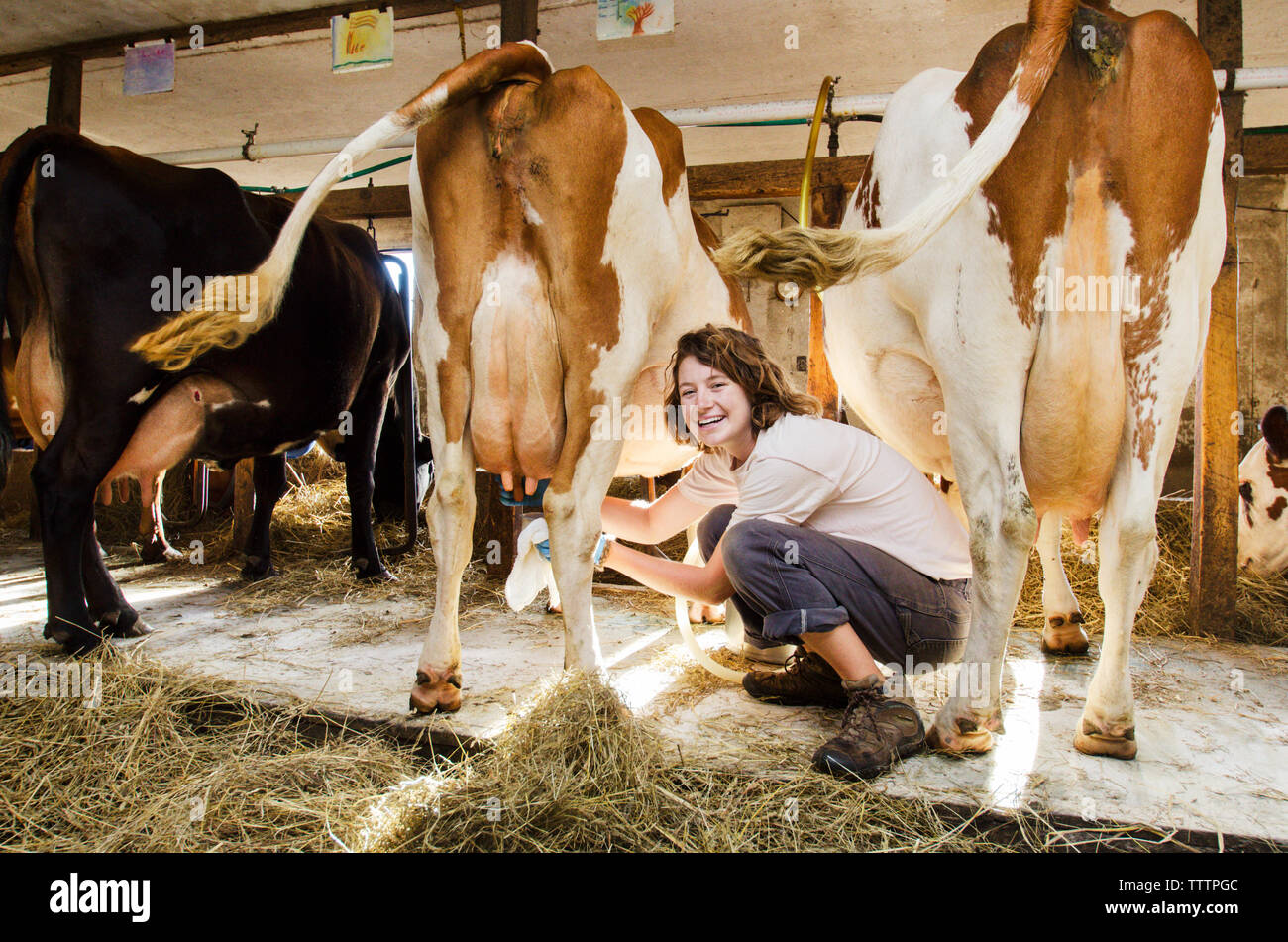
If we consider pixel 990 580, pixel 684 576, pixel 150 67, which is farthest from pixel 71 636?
pixel 150 67

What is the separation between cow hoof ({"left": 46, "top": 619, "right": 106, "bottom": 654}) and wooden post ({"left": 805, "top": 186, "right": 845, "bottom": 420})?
300 centimetres

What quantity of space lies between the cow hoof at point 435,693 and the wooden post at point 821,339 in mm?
2180

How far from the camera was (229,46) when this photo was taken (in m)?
4.96

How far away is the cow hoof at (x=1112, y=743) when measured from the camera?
202 centimetres

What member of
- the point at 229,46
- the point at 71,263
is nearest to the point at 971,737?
the point at 71,263

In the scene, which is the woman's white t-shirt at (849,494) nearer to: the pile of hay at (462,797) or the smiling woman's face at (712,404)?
the smiling woman's face at (712,404)

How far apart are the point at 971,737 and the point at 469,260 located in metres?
1.85

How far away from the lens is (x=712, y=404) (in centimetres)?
232

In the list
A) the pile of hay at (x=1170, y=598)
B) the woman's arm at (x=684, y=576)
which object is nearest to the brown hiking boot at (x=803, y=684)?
the woman's arm at (x=684, y=576)

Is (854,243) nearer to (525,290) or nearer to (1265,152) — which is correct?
(525,290)

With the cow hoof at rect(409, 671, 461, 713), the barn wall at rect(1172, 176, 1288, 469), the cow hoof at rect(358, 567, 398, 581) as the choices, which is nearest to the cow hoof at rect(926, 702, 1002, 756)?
the cow hoof at rect(409, 671, 461, 713)

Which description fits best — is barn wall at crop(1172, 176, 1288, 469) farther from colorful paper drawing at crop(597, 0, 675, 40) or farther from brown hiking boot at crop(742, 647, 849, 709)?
brown hiking boot at crop(742, 647, 849, 709)

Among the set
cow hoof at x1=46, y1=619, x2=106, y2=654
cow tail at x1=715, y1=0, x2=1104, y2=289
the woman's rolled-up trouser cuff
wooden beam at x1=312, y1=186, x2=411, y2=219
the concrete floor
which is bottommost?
the concrete floor

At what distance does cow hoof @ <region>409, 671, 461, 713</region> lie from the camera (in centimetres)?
227
